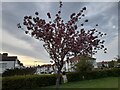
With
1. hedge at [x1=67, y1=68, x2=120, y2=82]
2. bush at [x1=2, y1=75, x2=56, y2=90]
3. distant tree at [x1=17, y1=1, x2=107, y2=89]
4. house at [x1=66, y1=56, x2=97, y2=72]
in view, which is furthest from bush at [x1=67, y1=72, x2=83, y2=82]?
distant tree at [x1=17, y1=1, x2=107, y2=89]

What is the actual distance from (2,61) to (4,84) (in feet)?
121

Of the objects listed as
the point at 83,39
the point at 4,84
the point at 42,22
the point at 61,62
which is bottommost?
the point at 4,84

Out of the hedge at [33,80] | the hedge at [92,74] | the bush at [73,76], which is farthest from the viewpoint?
the hedge at [92,74]

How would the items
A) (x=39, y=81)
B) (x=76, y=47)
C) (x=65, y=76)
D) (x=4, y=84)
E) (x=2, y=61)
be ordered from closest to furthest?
(x=76, y=47)
(x=4, y=84)
(x=39, y=81)
(x=65, y=76)
(x=2, y=61)

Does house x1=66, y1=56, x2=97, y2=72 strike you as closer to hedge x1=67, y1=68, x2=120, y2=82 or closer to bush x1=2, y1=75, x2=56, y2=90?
hedge x1=67, y1=68, x2=120, y2=82

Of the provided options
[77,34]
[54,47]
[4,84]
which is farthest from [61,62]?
[4,84]

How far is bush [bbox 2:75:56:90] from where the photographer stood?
2720cm

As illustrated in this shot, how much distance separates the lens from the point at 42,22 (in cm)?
1444

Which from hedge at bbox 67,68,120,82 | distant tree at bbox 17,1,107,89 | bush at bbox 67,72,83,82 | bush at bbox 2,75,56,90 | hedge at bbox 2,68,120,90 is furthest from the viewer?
hedge at bbox 67,68,120,82

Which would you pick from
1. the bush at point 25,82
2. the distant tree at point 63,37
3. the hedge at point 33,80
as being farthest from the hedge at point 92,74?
the distant tree at point 63,37

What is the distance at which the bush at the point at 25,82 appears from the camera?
2720 cm

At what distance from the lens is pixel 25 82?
2870cm

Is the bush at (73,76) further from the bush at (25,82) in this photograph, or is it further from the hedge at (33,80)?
the bush at (25,82)

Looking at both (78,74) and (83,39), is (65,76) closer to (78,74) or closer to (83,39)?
(78,74)
